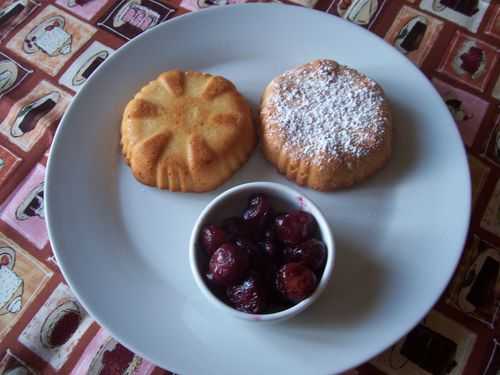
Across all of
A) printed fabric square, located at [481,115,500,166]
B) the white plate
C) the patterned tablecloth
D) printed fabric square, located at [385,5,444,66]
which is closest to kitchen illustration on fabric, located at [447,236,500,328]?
the patterned tablecloth

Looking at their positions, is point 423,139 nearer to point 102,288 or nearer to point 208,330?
point 208,330

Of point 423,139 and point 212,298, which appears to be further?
point 423,139

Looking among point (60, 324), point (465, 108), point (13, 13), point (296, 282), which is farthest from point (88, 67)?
point (465, 108)

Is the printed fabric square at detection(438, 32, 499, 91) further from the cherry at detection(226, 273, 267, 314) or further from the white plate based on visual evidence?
the cherry at detection(226, 273, 267, 314)

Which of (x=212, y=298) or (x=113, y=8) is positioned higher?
(x=113, y=8)

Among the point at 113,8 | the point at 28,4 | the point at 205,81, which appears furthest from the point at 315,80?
the point at 28,4

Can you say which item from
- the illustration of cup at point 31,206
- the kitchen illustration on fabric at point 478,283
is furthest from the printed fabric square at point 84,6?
the kitchen illustration on fabric at point 478,283

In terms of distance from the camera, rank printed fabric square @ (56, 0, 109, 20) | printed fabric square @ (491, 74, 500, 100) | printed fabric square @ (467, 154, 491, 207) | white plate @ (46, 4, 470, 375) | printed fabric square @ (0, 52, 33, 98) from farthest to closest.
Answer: printed fabric square @ (56, 0, 109, 20)
printed fabric square @ (0, 52, 33, 98)
printed fabric square @ (491, 74, 500, 100)
printed fabric square @ (467, 154, 491, 207)
white plate @ (46, 4, 470, 375)
